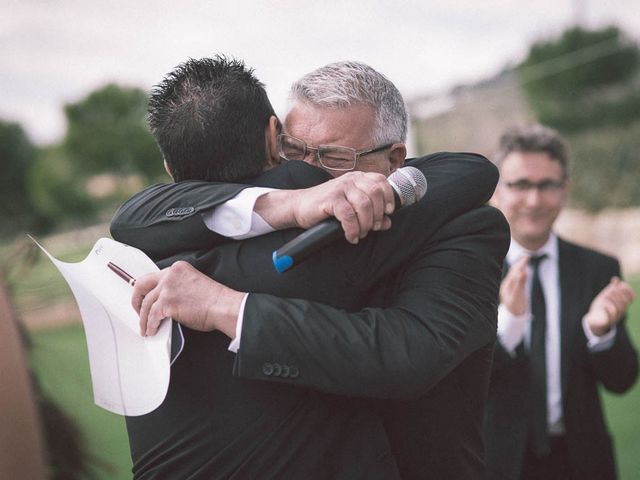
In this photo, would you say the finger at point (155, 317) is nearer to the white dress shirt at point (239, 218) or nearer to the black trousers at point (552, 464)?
the white dress shirt at point (239, 218)

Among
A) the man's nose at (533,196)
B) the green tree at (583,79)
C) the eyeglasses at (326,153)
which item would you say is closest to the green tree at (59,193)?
the green tree at (583,79)

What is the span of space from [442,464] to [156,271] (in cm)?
85

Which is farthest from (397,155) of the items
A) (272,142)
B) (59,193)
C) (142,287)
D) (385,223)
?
(59,193)

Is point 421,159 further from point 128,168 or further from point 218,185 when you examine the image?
point 128,168

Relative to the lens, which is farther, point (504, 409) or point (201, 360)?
point (504, 409)

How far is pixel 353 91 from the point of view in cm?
190

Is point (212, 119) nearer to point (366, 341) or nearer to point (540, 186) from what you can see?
point (366, 341)

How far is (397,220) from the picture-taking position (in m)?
1.64

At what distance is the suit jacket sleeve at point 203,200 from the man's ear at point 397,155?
0.12 meters

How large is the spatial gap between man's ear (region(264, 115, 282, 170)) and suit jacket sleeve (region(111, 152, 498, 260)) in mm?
65

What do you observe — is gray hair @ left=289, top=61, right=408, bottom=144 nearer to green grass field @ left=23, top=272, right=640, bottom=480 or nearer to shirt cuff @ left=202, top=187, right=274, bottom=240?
shirt cuff @ left=202, top=187, right=274, bottom=240

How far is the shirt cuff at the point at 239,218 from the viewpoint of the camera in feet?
5.22

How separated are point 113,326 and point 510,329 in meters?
1.96

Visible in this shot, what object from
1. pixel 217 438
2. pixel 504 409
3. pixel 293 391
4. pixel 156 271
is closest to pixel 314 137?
pixel 156 271
